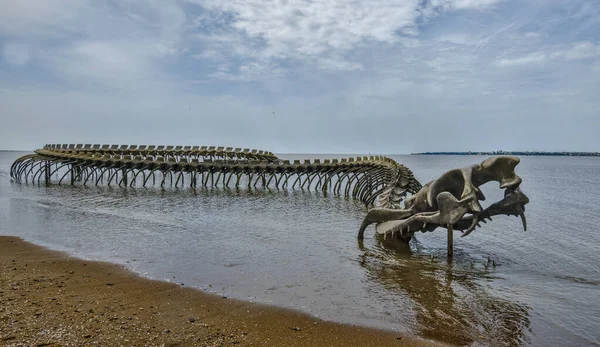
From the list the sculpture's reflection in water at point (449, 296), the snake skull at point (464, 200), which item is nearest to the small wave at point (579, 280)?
the snake skull at point (464, 200)

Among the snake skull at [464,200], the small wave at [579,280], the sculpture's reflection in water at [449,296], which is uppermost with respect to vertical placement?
the snake skull at [464,200]

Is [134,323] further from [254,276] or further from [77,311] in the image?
[254,276]

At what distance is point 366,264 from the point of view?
32.2 feet

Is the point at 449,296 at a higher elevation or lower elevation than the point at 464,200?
lower

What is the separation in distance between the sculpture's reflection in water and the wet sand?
2.54ft

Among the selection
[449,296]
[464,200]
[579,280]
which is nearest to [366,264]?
[449,296]

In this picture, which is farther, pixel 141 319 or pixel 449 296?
pixel 449 296

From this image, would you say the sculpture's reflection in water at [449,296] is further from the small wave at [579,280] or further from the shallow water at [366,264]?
the small wave at [579,280]

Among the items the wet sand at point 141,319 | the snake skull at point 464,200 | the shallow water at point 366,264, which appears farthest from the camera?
the snake skull at point 464,200

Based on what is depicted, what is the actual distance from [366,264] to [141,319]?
18.1ft

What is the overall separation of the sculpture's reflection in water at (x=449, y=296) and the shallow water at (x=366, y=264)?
2cm

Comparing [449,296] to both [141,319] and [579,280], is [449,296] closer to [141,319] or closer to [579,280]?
[579,280]

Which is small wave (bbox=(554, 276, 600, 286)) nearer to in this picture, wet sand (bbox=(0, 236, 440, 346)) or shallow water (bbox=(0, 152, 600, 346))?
shallow water (bbox=(0, 152, 600, 346))

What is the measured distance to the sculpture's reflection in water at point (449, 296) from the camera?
591cm
